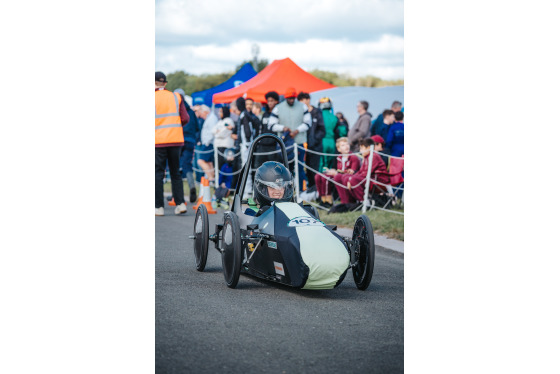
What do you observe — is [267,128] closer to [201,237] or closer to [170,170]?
[170,170]

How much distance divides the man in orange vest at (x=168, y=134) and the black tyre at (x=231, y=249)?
4739 millimetres

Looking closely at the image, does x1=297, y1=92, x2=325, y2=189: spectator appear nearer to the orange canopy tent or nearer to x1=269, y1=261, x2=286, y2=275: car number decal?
the orange canopy tent

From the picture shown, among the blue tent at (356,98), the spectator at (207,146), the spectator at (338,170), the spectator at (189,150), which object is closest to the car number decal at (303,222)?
the spectator at (338,170)

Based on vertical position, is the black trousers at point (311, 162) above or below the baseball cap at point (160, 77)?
below

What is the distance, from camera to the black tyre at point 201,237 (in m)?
6.60

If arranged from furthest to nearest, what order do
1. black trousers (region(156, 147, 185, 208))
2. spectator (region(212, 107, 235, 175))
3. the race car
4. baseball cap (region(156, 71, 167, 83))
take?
spectator (region(212, 107, 235, 175)) → black trousers (region(156, 147, 185, 208)) → baseball cap (region(156, 71, 167, 83)) → the race car

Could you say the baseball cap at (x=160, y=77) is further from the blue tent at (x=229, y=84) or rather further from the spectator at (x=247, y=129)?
the blue tent at (x=229, y=84)

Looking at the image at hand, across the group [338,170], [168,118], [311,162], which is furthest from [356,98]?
[168,118]

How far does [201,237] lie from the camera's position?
6711 mm

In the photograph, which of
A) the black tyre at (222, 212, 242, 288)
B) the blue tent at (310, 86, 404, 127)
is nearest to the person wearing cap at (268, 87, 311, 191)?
the blue tent at (310, 86, 404, 127)

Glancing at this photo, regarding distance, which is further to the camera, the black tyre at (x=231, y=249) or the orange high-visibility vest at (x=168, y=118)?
the orange high-visibility vest at (x=168, y=118)

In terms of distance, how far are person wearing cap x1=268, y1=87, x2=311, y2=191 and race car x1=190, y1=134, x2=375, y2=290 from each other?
20.4ft

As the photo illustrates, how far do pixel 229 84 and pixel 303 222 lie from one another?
52.2ft

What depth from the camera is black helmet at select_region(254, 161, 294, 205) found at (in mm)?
6301
